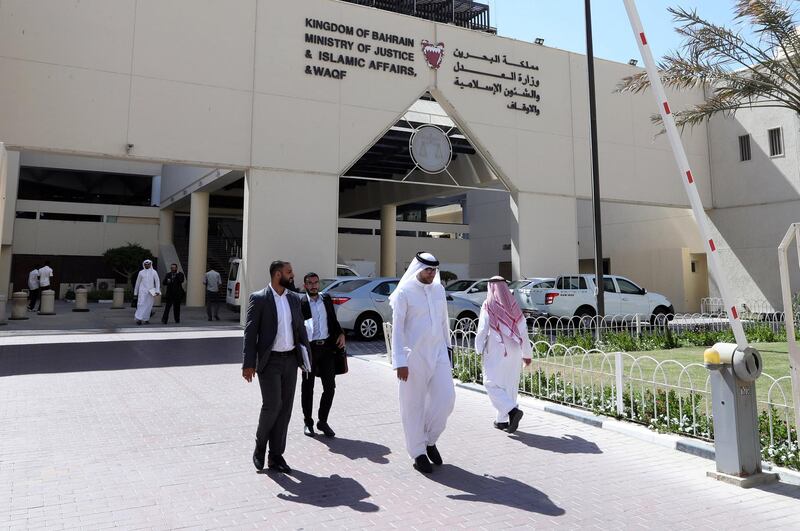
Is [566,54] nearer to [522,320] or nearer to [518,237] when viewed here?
[518,237]

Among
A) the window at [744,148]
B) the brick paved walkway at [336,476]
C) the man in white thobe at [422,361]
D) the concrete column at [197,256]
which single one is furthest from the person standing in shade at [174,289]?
the window at [744,148]

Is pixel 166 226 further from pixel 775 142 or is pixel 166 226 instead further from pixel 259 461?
pixel 775 142

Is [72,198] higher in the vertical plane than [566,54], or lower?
lower

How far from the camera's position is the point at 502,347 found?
240 inches

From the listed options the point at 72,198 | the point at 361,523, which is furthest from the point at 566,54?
the point at 72,198

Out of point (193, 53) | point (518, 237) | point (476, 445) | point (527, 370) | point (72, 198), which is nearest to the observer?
point (476, 445)

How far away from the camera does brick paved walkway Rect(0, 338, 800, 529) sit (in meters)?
3.66

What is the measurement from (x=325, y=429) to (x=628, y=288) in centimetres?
1323

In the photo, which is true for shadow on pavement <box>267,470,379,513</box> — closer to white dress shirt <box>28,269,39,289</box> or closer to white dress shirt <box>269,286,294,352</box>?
white dress shirt <box>269,286,294,352</box>

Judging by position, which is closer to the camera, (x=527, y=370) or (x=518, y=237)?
(x=527, y=370)

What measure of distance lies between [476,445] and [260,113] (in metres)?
13.1

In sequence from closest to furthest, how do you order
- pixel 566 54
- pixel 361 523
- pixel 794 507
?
pixel 361 523 → pixel 794 507 → pixel 566 54

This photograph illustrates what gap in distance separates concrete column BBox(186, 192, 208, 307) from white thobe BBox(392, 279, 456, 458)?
20.3 meters

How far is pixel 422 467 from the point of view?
4562mm
